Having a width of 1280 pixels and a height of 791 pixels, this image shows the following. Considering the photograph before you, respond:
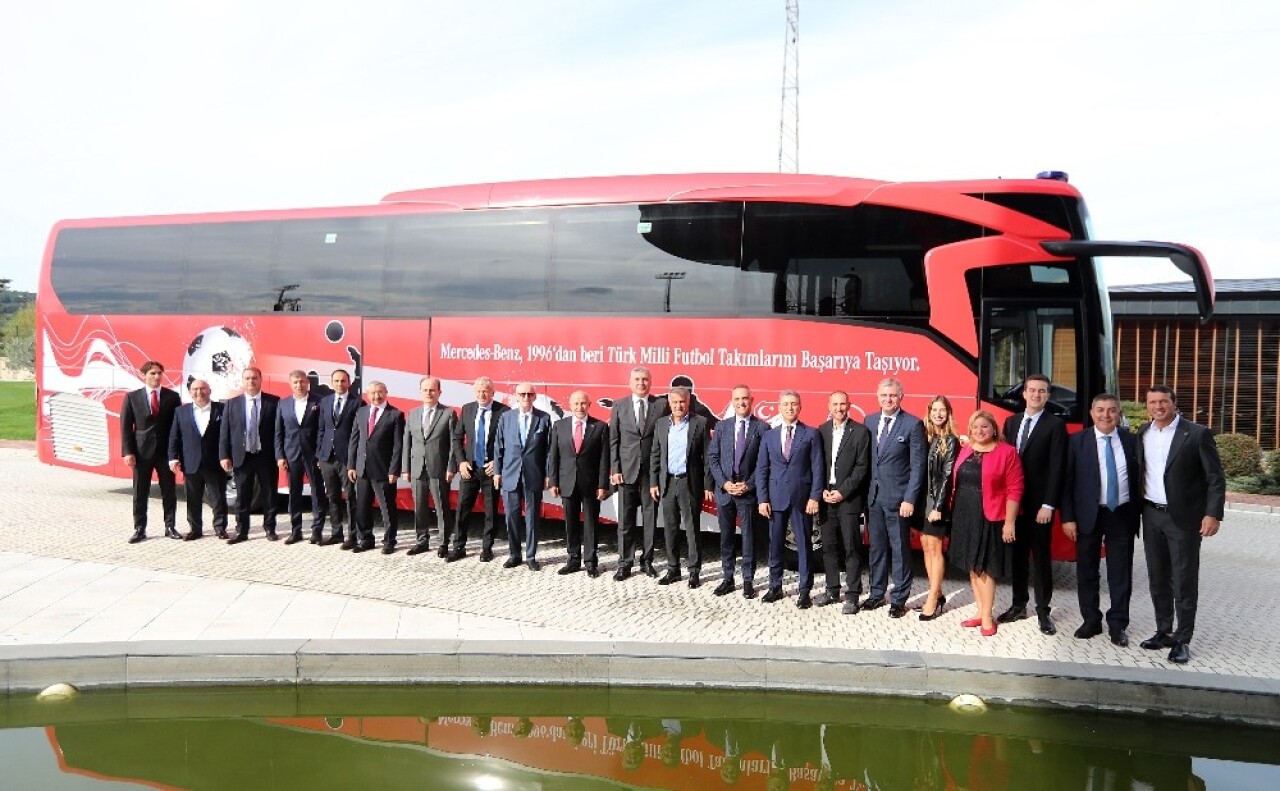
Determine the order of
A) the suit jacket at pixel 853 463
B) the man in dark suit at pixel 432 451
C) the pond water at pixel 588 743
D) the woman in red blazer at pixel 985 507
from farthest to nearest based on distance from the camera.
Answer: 1. the man in dark suit at pixel 432 451
2. the suit jacket at pixel 853 463
3. the woman in red blazer at pixel 985 507
4. the pond water at pixel 588 743

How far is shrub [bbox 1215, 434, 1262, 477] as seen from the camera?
1551 cm

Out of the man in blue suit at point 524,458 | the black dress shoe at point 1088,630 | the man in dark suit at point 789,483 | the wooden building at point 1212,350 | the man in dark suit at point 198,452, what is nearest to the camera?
the black dress shoe at point 1088,630

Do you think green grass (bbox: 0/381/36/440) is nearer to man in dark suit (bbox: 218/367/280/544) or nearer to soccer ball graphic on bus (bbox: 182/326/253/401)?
soccer ball graphic on bus (bbox: 182/326/253/401)

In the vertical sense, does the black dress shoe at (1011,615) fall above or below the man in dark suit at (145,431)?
below

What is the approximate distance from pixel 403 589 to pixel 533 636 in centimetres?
177

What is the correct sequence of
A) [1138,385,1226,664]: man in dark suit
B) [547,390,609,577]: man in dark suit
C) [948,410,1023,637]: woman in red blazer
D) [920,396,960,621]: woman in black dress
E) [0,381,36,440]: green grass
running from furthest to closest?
[0,381,36,440]: green grass
[547,390,609,577]: man in dark suit
[920,396,960,621]: woman in black dress
[948,410,1023,637]: woman in red blazer
[1138,385,1226,664]: man in dark suit

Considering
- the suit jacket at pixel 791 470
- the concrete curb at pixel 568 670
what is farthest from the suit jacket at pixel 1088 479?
the suit jacket at pixel 791 470

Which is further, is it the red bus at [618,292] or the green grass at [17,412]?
the green grass at [17,412]

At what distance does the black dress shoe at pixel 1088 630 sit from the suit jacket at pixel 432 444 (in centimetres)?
542

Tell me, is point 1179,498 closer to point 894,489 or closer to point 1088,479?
point 1088,479

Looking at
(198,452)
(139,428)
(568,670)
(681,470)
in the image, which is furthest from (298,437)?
(568,670)

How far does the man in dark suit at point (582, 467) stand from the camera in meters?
7.86

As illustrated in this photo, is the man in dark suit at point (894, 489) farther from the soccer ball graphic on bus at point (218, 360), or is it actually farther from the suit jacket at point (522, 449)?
the soccer ball graphic on bus at point (218, 360)

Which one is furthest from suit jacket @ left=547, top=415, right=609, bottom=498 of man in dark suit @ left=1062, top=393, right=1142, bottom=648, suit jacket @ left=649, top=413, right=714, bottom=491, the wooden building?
the wooden building
